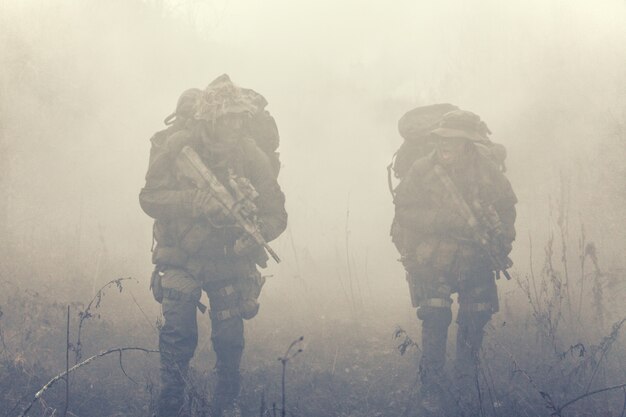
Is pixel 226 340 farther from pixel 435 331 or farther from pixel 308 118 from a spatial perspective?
pixel 308 118

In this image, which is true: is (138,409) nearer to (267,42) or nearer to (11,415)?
(11,415)

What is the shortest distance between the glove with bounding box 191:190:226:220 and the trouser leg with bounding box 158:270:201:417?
1.64 ft

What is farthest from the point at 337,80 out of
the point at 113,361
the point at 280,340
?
the point at 113,361

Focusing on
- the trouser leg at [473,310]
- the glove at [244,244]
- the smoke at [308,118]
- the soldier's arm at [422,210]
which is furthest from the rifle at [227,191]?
the smoke at [308,118]

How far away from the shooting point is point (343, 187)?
36.6 feet

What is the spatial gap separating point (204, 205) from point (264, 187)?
562 mm

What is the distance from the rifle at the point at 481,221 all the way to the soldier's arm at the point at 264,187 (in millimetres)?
1386

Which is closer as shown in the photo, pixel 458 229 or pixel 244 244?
pixel 244 244

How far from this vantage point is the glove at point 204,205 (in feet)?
13.0

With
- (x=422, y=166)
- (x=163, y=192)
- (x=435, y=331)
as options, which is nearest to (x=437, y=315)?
(x=435, y=331)

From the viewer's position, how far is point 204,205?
3945 mm

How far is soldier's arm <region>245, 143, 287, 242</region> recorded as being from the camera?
14.0 feet

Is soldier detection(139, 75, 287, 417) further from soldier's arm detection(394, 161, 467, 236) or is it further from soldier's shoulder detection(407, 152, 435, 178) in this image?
soldier's shoulder detection(407, 152, 435, 178)

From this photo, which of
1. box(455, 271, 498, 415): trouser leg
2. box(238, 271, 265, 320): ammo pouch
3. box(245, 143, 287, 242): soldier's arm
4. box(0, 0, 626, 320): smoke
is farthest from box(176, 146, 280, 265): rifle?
box(0, 0, 626, 320): smoke
